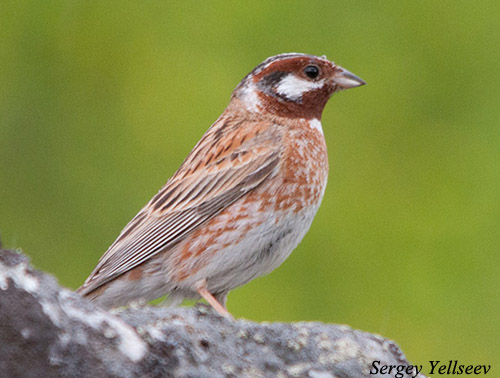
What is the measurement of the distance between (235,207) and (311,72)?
53.5 inches

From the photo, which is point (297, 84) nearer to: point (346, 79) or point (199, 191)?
point (346, 79)

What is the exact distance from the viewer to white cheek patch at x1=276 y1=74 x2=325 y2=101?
21.7 feet

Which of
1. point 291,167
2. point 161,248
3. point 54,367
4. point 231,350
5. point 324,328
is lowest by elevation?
point 54,367

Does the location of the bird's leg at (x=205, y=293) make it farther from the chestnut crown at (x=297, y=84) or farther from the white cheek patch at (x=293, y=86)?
the white cheek patch at (x=293, y=86)

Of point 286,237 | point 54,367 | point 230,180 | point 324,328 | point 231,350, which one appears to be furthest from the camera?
point 230,180

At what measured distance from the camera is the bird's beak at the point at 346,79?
660cm

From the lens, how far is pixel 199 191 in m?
6.24

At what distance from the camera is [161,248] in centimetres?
586

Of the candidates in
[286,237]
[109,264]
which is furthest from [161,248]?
[286,237]

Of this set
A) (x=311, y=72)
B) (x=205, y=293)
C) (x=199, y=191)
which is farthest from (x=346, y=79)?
(x=205, y=293)

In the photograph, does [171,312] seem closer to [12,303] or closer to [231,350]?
[231,350]

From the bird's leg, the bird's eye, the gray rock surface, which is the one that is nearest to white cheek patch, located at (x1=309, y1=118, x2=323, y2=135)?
the bird's eye

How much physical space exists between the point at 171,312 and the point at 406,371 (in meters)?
1.29

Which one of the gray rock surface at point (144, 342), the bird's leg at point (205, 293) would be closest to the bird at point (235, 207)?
the bird's leg at point (205, 293)
